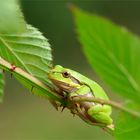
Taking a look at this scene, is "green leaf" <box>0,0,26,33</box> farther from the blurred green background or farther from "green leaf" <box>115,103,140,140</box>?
the blurred green background

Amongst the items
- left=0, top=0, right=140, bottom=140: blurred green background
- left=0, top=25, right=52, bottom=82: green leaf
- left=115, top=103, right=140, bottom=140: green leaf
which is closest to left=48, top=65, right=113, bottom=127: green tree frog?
left=0, top=25, right=52, bottom=82: green leaf

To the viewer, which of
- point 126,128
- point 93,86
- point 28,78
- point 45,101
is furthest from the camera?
point 45,101

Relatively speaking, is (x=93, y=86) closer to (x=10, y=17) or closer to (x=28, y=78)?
(x=28, y=78)

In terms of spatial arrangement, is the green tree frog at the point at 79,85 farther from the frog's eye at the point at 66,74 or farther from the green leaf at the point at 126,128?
the green leaf at the point at 126,128

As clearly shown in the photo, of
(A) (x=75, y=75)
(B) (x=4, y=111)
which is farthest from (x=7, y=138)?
(A) (x=75, y=75)

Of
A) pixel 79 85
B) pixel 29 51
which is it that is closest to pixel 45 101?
pixel 79 85

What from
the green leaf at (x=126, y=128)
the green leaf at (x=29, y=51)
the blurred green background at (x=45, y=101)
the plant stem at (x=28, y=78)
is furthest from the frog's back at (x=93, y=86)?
the blurred green background at (x=45, y=101)

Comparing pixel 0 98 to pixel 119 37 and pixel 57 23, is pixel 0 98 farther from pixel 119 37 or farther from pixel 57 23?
pixel 57 23
